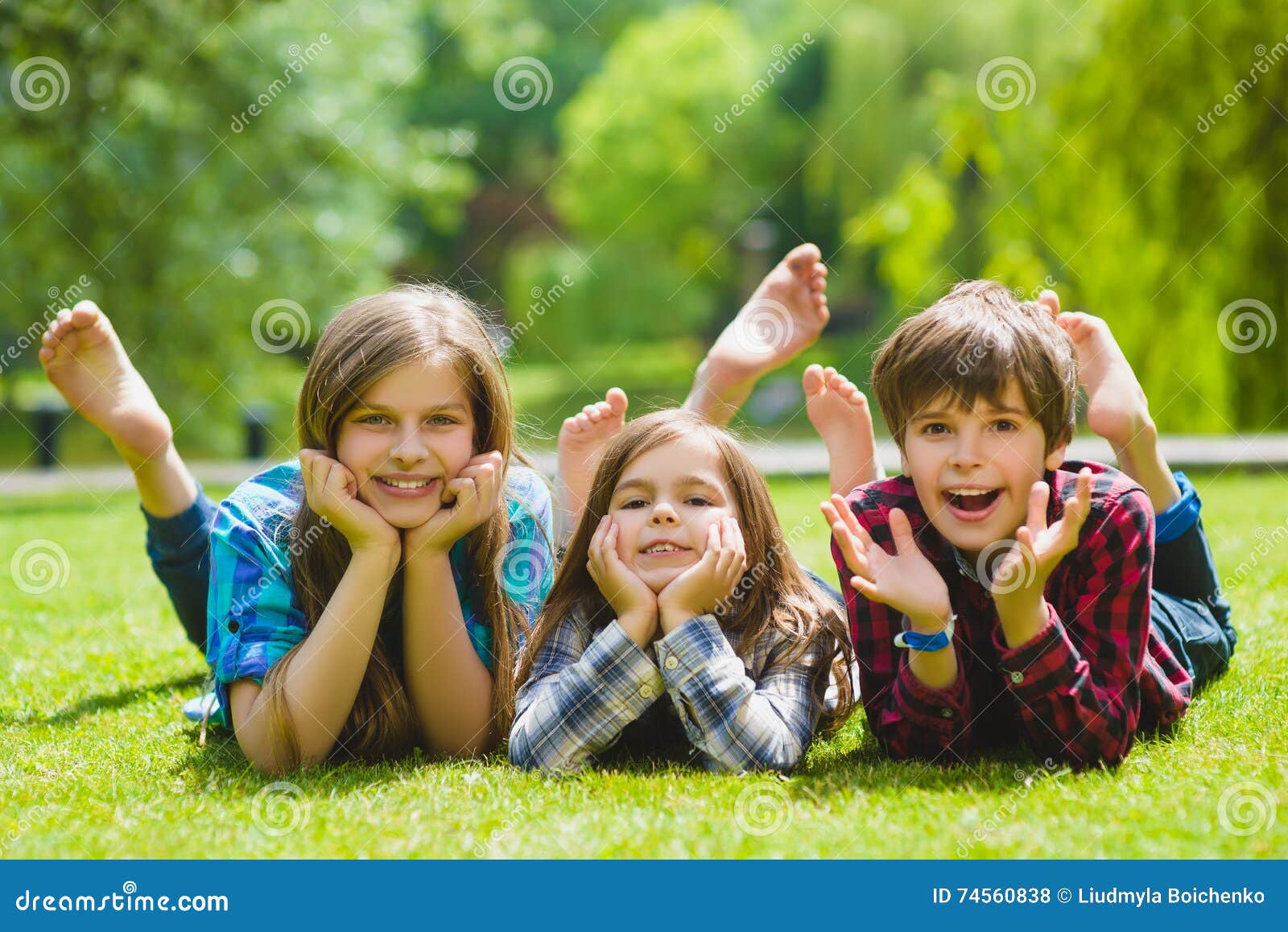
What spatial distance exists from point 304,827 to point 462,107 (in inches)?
1472

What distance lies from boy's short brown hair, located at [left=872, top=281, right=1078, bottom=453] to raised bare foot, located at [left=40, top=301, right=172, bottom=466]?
89.8 inches

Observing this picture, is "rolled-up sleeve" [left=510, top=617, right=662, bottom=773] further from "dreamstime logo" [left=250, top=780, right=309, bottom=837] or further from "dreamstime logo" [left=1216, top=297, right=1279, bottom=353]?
"dreamstime logo" [left=1216, top=297, right=1279, bottom=353]

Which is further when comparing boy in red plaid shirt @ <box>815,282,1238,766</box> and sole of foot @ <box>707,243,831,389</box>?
sole of foot @ <box>707,243,831,389</box>

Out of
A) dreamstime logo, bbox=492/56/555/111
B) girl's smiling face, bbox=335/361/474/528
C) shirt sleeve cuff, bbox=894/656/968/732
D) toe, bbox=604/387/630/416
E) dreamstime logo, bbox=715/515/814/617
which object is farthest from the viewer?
dreamstime logo, bbox=492/56/555/111

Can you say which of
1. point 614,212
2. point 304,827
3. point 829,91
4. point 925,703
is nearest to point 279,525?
point 304,827

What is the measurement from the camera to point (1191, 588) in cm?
374

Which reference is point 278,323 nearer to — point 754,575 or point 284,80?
point 284,80

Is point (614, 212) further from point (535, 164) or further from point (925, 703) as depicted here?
point (925, 703)

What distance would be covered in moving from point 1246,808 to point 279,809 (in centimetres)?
201

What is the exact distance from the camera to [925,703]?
115 inches

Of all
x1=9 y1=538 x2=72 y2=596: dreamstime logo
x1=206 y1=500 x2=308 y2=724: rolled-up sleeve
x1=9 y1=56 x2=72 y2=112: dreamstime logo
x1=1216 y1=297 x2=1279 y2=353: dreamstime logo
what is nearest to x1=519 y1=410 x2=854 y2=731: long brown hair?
x1=206 y1=500 x2=308 y2=724: rolled-up sleeve

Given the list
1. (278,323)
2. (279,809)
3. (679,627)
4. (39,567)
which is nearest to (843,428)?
(679,627)

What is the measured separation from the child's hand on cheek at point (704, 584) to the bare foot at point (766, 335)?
1.42 metres

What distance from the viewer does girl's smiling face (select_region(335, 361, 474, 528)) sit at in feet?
10.3
